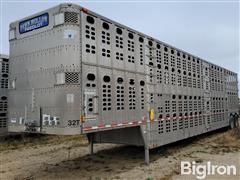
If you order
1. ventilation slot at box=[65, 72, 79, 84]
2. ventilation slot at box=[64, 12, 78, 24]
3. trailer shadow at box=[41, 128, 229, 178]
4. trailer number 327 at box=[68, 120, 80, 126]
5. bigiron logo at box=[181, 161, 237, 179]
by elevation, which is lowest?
trailer shadow at box=[41, 128, 229, 178]

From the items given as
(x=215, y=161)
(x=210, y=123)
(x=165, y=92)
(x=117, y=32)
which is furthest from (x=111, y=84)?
(x=210, y=123)

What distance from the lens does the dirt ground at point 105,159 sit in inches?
282

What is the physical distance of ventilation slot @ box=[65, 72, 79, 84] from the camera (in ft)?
18.0

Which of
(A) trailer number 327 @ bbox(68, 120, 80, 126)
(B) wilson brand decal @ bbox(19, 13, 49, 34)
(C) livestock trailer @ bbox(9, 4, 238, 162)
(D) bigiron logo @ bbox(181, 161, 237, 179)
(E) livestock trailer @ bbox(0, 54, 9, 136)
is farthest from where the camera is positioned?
(E) livestock trailer @ bbox(0, 54, 9, 136)

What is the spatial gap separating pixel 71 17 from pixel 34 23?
1255 mm

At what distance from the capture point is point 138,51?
7.80m

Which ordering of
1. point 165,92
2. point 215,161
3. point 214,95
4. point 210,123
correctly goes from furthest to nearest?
point 214,95 → point 210,123 → point 165,92 → point 215,161

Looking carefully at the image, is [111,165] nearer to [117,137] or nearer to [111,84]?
[117,137]

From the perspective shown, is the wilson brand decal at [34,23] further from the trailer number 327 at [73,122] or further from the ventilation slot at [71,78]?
the trailer number 327 at [73,122]

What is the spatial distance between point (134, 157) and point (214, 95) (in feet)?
21.6

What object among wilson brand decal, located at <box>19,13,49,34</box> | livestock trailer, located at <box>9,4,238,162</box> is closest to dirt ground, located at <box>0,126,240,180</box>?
livestock trailer, located at <box>9,4,238,162</box>

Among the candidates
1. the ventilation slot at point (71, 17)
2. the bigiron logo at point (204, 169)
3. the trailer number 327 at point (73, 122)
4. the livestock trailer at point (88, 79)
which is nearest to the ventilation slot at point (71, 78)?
the livestock trailer at point (88, 79)

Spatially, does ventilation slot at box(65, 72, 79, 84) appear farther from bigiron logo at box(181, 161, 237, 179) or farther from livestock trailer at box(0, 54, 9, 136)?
livestock trailer at box(0, 54, 9, 136)

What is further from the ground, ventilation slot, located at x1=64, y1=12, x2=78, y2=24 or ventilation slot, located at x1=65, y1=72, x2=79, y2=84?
ventilation slot, located at x1=64, y1=12, x2=78, y2=24
